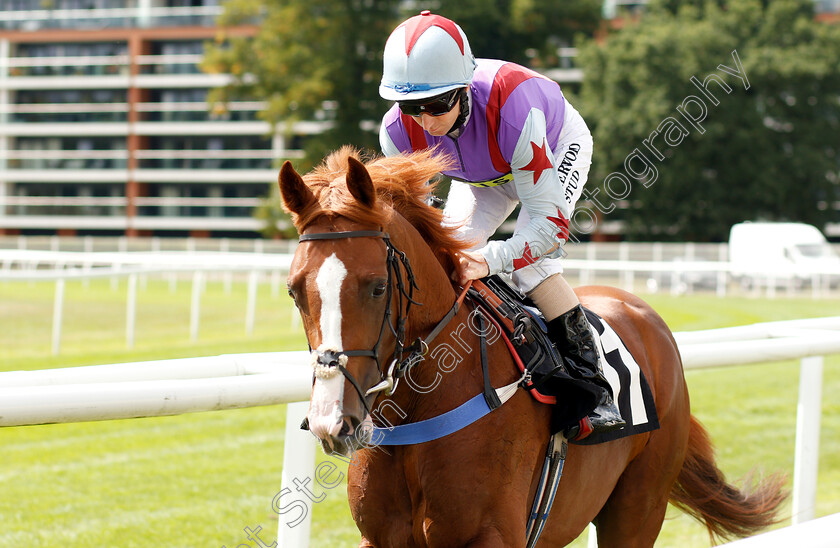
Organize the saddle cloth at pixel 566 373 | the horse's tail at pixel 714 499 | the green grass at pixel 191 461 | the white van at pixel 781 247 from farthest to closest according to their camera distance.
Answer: the white van at pixel 781 247 < the green grass at pixel 191 461 < the horse's tail at pixel 714 499 < the saddle cloth at pixel 566 373

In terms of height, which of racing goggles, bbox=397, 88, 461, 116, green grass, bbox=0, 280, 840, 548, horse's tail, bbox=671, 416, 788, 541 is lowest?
green grass, bbox=0, 280, 840, 548

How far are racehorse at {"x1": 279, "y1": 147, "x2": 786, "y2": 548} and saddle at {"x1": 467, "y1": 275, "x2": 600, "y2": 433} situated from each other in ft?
0.12

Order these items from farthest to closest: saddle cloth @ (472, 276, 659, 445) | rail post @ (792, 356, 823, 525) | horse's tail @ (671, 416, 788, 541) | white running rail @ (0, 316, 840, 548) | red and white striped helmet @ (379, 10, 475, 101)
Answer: rail post @ (792, 356, 823, 525), horse's tail @ (671, 416, 788, 541), saddle cloth @ (472, 276, 659, 445), red and white striped helmet @ (379, 10, 475, 101), white running rail @ (0, 316, 840, 548)

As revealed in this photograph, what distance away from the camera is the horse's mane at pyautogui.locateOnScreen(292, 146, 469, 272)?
2.06 meters

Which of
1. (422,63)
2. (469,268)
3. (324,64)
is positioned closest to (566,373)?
(469,268)

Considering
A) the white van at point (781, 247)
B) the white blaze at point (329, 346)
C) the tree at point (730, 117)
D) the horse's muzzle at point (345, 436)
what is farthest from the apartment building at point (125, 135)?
the horse's muzzle at point (345, 436)

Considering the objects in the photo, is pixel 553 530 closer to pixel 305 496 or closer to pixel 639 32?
pixel 305 496

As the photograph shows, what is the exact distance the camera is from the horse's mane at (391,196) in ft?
6.75

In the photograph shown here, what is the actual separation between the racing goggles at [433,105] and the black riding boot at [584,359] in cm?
70

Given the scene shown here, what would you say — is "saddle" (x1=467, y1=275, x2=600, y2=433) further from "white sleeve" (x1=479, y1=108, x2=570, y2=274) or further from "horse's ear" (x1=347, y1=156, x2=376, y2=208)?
"horse's ear" (x1=347, y1=156, x2=376, y2=208)

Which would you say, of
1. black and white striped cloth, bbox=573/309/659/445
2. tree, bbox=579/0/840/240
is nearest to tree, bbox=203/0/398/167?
tree, bbox=579/0/840/240

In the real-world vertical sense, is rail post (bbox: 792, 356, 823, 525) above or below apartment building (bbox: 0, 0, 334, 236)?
above

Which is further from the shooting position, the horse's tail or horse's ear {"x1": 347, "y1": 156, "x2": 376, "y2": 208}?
the horse's tail

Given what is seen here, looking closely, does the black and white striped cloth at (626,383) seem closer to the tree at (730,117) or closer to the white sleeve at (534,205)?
the white sleeve at (534,205)
